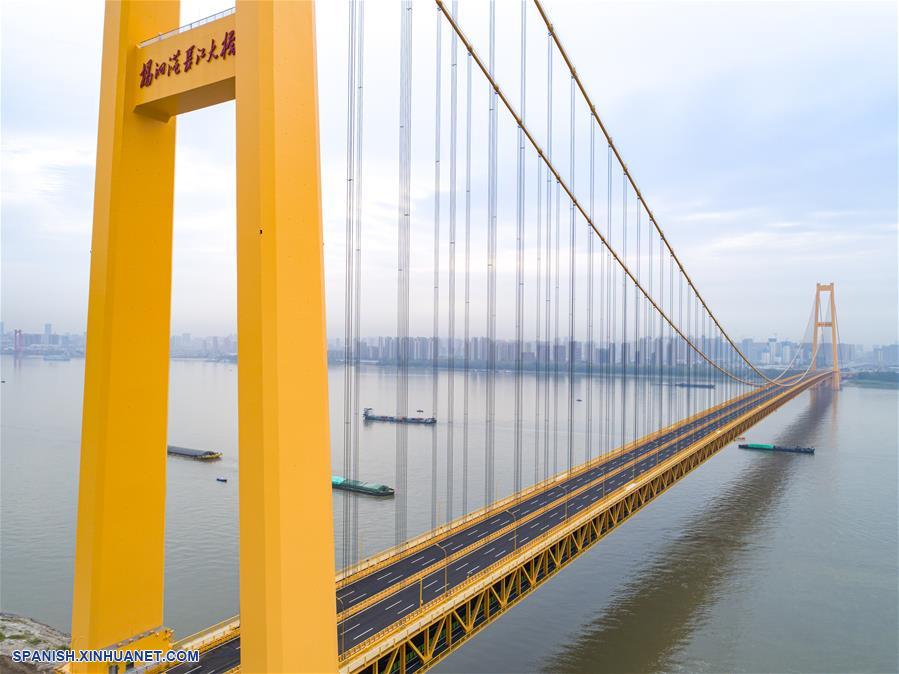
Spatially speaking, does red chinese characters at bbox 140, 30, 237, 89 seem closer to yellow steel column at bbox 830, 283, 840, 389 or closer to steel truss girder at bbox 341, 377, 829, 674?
steel truss girder at bbox 341, 377, 829, 674

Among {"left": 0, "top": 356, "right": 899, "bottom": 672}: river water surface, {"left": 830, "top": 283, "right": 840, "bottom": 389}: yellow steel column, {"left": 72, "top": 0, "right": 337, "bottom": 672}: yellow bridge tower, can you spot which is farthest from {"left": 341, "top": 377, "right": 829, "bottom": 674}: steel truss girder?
{"left": 830, "top": 283, "right": 840, "bottom": 389}: yellow steel column

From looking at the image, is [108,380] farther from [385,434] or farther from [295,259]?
[385,434]

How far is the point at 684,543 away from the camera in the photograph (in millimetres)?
23016

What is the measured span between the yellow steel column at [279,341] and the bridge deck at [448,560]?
13.2ft

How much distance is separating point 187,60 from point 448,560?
36.1 feet

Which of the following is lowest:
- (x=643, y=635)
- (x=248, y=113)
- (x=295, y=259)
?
(x=643, y=635)

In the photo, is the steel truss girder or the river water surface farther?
the river water surface

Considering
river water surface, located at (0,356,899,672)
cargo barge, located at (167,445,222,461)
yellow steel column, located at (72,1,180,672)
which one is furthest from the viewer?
cargo barge, located at (167,445,222,461)

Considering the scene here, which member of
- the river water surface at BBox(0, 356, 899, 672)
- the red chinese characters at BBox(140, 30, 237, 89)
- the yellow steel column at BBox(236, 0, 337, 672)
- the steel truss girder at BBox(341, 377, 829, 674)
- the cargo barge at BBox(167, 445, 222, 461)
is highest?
the red chinese characters at BBox(140, 30, 237, 89)

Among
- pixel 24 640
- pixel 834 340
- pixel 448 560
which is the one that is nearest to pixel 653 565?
pixel 448 560

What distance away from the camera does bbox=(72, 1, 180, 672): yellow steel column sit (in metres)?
6.62

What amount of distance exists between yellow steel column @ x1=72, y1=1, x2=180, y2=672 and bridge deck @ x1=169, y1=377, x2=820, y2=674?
3260 millimetres

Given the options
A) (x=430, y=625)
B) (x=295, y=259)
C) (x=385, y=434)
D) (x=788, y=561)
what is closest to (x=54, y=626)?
(x=430, y=625)

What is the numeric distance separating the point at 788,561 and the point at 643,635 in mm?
9010
